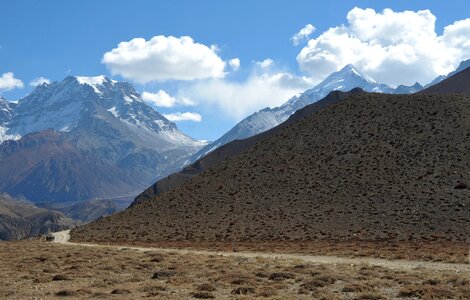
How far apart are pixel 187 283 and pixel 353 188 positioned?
57446 millimetres

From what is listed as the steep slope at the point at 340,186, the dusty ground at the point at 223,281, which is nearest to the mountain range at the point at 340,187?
the steep slope at the point at 340,186

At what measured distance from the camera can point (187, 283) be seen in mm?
27656

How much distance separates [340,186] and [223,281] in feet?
191

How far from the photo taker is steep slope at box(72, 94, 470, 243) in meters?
67.4

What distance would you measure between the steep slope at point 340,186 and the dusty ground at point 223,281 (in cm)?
2987

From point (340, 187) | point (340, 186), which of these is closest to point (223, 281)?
point (340, 187)

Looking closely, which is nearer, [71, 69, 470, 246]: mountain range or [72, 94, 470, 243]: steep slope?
[71, 69, 470, 246]: mountain range

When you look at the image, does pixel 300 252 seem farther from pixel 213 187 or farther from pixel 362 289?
pixel 213 187

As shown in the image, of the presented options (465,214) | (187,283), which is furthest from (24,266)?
(465,214)

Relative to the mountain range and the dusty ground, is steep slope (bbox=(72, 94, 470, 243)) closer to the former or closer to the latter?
the mountain range

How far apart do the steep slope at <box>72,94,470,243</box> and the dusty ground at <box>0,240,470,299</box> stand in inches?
1176

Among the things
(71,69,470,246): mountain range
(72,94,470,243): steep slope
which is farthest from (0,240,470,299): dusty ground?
(72,94,470,243): steep slope

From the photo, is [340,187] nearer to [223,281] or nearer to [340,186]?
[340,186]

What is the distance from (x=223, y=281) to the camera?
27.5 m
